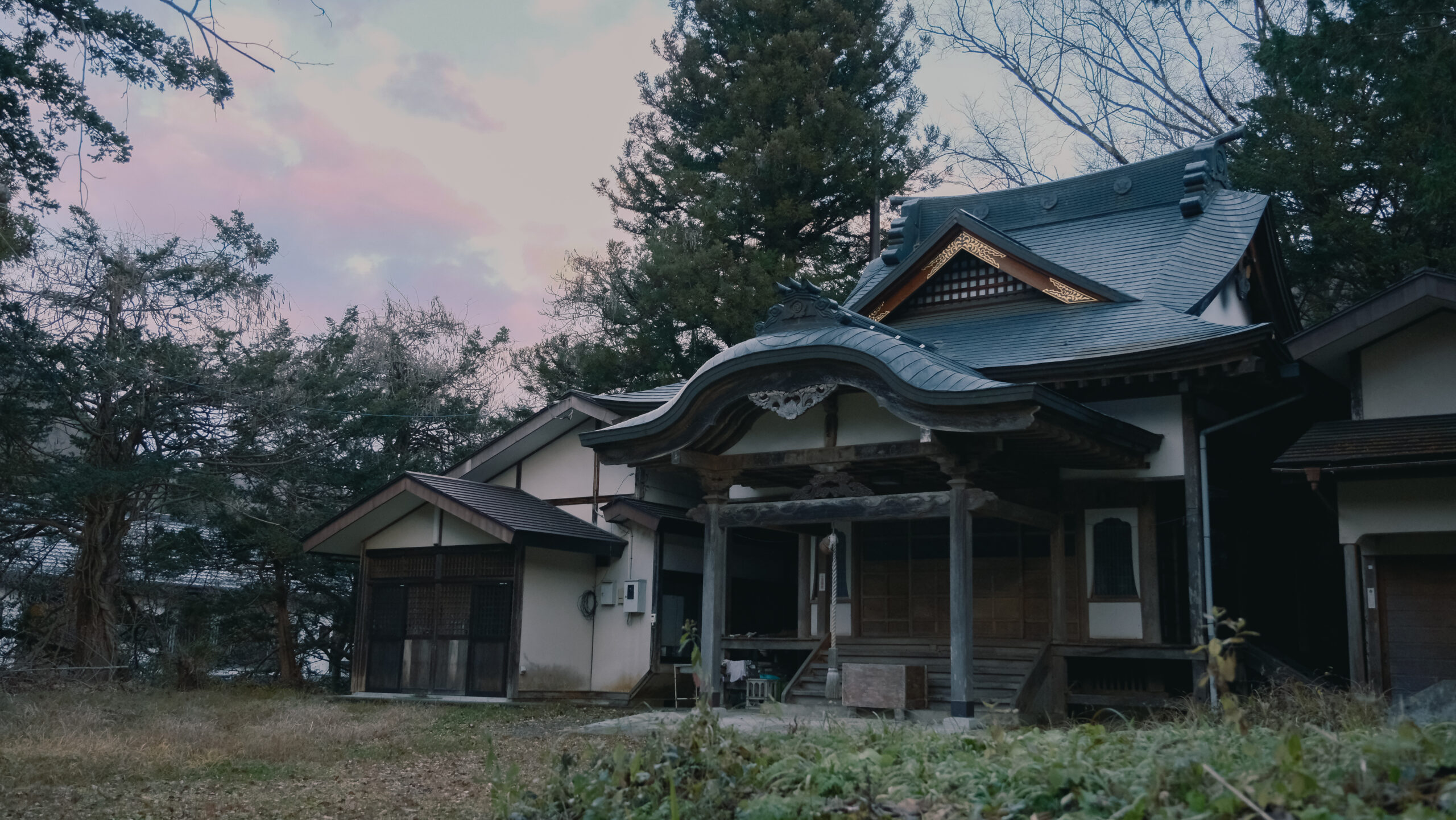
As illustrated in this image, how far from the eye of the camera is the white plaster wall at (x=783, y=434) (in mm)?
13625

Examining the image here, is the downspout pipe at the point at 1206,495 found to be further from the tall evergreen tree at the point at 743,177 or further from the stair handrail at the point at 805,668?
the tall evergreen tree at the point at 743,177

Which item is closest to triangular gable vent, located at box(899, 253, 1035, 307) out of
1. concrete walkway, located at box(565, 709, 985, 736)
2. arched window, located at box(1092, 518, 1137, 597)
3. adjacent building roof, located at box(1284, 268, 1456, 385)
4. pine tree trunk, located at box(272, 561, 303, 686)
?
arched window, located at box(1092, 518, 1137, 597)

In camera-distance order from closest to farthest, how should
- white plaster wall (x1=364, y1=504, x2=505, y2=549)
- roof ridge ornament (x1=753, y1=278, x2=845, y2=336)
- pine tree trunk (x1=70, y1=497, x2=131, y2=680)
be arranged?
roof ridge ornament (x1=753, y1=278, x2=845, y2=336) < white plaster wall (x1=364, y1=504, x2=505, y2=549) < pine tree trunk (x1=70, y1=497, x2=131, y2=680)

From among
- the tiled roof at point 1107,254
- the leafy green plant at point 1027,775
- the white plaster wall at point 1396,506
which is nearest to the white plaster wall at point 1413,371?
the white plaster wall at point 1396,506

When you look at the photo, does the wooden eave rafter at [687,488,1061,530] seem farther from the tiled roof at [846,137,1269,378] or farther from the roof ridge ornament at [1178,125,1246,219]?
the roof ridge ornament at [1178,125,1246,219]

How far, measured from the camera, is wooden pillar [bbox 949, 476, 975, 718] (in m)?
12.1

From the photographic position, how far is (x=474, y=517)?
1748 cm

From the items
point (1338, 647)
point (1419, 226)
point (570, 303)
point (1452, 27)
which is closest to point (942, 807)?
point (1452, 27)

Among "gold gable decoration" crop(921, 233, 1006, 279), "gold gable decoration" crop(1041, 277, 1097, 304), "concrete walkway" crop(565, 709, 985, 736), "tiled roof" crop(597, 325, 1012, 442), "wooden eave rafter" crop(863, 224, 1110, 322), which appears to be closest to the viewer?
"concrete walkway" crop(565, 709, 985, 736)

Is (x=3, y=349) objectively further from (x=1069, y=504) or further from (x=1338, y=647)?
(x=1338, y=647)

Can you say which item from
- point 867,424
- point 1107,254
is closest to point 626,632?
point 867,424

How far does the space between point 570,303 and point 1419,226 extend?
65.0 feet

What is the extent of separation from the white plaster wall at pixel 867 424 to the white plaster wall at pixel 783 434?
0.90ft

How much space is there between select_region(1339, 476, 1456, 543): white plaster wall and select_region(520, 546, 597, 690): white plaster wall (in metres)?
10.8
